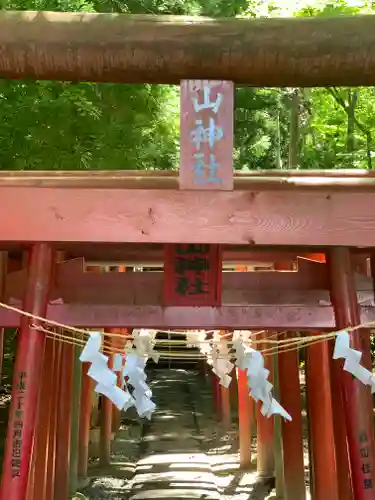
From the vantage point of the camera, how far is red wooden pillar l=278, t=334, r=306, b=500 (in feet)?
24.2

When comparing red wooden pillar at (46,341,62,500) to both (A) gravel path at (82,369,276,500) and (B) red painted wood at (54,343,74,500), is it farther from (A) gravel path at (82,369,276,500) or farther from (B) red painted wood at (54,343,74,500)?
(A) gravel path at (82,369,276,500)

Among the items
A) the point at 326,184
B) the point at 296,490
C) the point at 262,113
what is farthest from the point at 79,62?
the point at 262,113

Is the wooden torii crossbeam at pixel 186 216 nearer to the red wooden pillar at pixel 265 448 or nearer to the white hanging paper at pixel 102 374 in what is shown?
the white hanging paper at pixel 102 374

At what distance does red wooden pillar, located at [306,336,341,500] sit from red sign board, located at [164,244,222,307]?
2.51 meters

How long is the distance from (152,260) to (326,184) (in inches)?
99.2

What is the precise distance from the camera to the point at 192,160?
3.21m

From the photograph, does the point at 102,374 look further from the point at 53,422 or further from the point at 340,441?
the point at 53,422

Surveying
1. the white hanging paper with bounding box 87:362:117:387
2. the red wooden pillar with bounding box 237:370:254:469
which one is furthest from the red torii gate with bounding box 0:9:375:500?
the red wooden pillar with bounding box 237:370:254:469

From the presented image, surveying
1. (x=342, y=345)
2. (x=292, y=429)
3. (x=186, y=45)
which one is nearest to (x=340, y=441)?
(x=292, y=429)

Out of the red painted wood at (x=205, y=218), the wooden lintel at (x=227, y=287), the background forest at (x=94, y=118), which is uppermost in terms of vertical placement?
the background forest at (x=94, y=118)

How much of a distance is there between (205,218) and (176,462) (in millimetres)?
8347

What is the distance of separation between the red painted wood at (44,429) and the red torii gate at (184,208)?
6.35 ft

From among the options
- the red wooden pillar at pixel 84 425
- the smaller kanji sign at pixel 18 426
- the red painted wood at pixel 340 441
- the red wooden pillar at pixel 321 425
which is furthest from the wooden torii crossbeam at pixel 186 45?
the red wooden pillar at pixel 84 425

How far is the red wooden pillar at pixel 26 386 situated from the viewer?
12.7ft
